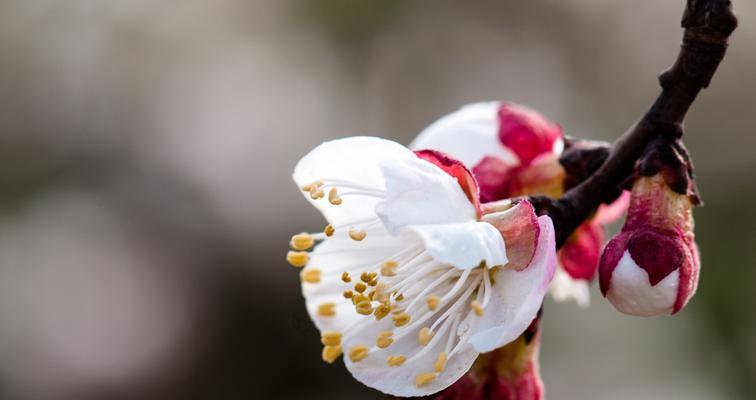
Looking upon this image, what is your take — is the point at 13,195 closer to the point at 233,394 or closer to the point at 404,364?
the point at 233,394

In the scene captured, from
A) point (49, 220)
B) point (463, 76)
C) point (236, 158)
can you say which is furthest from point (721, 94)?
point (49, 220)

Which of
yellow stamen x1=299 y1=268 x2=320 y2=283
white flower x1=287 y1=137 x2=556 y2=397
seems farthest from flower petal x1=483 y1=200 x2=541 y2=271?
yellow stamen x1=299 y1=268 x2=320 y2=283

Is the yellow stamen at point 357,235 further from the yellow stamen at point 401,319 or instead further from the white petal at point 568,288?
the white petal at point 568,288

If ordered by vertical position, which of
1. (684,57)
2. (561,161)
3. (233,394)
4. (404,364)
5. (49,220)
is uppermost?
(684,57)

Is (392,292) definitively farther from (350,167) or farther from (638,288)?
(638,288)

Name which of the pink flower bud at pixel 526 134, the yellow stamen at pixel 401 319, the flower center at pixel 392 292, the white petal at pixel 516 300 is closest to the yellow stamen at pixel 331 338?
the flower center at pixel 392 292

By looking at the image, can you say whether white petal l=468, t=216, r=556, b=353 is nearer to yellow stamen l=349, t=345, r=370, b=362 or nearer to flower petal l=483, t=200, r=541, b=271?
flower petal l=483, t=200, r=541, b=271

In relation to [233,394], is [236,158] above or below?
above
